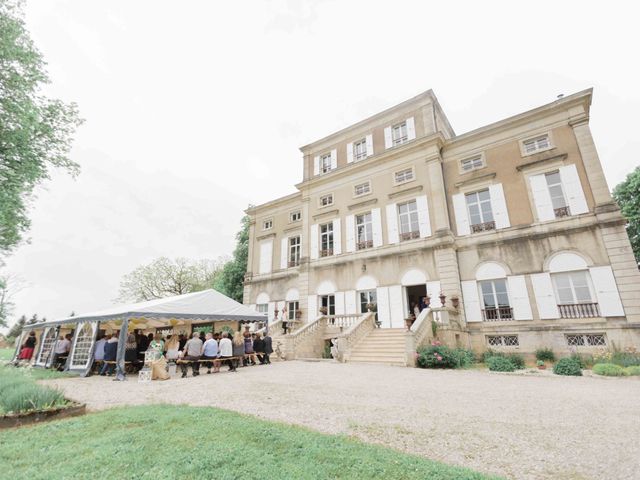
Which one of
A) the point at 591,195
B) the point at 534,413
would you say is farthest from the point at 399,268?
the point at 534,413

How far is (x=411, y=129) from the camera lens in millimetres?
19672

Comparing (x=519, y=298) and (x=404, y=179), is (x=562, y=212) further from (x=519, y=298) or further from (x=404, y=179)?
(x=404, y=179)

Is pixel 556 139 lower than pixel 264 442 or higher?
higher

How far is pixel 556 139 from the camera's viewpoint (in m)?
15.5

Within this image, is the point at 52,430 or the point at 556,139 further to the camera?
the point at 556,139

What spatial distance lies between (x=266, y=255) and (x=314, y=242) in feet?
17.2

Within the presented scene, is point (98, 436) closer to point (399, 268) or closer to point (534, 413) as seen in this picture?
point (534, 413)

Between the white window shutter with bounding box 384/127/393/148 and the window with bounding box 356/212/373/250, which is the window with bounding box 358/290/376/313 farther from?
the white window shutter with bounding box 384/127/393/148

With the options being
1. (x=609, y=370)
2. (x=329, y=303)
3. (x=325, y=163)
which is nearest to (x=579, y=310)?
(x=609, y=370)

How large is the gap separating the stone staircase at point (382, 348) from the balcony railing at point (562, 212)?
9.14m

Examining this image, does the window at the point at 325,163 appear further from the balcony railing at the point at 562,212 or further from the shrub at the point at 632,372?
the shrub at the point at 632,372

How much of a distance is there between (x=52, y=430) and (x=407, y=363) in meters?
10.6

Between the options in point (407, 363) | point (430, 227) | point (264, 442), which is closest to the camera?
point (264, 442)

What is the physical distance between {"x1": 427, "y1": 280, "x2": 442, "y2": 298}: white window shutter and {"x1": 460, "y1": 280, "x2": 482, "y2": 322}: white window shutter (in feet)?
0.59
